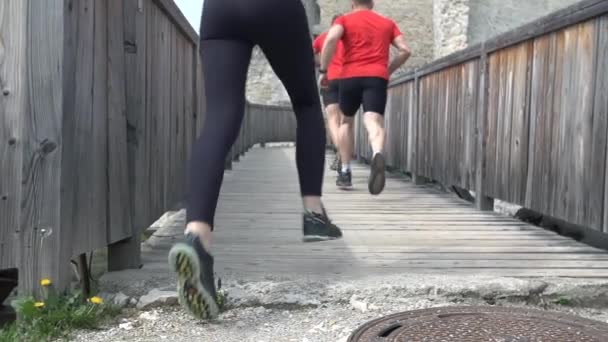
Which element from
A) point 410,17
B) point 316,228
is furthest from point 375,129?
point 410,17

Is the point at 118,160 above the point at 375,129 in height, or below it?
below

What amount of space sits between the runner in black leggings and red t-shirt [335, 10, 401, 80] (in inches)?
113

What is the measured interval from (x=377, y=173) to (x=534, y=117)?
1421 mm

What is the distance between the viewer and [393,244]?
133 inches

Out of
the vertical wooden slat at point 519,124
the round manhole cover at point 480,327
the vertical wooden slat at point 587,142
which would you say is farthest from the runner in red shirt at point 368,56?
the round manhole cover at point 480,327

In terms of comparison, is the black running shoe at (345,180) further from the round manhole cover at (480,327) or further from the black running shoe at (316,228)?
the round manhole cover at (480,327)

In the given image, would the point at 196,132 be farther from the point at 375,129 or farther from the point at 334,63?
the point at 334,63

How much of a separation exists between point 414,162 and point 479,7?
52.4 ft

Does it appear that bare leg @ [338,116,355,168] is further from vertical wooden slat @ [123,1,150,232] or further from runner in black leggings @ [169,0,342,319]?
runner in black leggings @ [169,0,342,319]

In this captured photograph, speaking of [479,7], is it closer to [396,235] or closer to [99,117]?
[396,235]

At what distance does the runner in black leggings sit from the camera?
2.01 metres

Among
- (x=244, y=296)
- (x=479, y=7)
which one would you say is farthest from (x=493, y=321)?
(x=479, y=7)

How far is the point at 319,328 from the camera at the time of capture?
2.13 metres

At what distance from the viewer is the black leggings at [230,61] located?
213 cm
